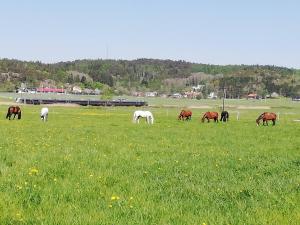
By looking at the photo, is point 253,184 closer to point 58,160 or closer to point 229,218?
point 229,218

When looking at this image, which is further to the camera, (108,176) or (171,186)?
(108,176)

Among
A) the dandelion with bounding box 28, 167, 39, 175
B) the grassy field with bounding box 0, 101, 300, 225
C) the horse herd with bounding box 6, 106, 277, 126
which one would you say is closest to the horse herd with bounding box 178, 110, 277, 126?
the horse herd with bounding box 6, 106, 277, 126

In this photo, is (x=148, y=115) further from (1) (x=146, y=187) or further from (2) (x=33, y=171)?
(1) (x=146, y=187)

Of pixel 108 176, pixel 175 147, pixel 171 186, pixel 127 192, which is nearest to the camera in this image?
pixel 127 192

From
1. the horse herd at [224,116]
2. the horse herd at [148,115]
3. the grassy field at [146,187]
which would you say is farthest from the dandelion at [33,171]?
the horse herd at [224,116]

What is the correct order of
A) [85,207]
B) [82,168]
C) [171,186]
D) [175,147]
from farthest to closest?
[175,147] < [82,168] < [171,186] < [85,207]

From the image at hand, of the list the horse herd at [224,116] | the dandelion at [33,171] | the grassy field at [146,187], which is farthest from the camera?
the horse herd at [224,116]

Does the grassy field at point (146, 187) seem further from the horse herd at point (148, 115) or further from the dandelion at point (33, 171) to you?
the horse herd at point (148, 115)

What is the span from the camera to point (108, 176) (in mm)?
12867

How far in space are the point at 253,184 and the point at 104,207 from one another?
4.46 metres

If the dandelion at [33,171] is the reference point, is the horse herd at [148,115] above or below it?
below

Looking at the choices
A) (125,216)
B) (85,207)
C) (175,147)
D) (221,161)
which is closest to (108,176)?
(85,207)

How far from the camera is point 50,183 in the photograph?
11.9 metres

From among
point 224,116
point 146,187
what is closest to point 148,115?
point 224,116
